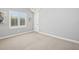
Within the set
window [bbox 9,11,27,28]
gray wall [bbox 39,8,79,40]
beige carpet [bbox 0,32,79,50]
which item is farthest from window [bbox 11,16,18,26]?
gray wall [bbox 39,8,79,40]

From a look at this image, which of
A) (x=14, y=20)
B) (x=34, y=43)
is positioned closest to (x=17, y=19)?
(x=14, y=20)

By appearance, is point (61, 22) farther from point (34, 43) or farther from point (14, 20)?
point (14, 20)

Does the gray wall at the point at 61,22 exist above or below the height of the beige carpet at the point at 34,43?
above

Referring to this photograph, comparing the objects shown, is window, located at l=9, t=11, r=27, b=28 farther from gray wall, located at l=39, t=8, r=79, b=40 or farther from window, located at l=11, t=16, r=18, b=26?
gray wall, located at l=39, t=8, r=79, b=40

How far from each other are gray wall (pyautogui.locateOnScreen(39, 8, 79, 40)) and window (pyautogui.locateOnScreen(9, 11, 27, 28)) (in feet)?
1.18

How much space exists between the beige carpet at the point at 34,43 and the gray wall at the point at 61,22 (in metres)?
0.16

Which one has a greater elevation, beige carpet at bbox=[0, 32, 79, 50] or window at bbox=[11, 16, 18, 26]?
window at bbox=[11, 16, 18, 26]

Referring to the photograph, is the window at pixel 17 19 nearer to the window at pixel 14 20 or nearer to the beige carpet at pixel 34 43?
the window at pixel 14 20

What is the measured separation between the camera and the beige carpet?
6.26 ft

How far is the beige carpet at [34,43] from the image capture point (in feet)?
6.26

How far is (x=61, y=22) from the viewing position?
1.98 metres

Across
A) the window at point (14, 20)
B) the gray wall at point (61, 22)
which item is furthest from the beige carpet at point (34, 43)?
the window at point (14, 20)
